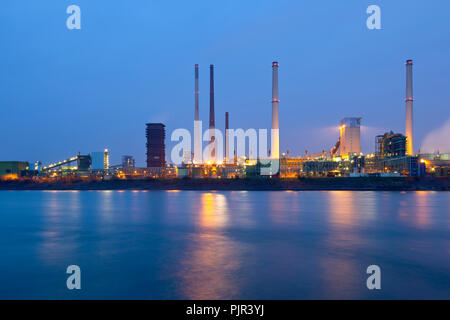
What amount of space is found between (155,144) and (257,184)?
258 ft

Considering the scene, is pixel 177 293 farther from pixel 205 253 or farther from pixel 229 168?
pixel 229 168

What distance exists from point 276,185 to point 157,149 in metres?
80.2

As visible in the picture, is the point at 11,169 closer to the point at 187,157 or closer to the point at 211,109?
the point at 187,157

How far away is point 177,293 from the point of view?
6.67 meters

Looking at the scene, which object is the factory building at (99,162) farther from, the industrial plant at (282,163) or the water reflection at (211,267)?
the water reflection at (211,267)

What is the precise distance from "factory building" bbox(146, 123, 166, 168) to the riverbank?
57.8 metres

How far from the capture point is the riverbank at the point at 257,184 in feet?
183

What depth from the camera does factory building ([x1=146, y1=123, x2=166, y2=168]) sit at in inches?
5004

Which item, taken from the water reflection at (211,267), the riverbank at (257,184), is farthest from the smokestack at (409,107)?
the water reflection at (211,267)

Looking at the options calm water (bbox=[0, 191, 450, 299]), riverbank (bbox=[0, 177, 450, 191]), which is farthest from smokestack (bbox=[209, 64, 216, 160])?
calm water (bbox=[0, 191, 450, 299])

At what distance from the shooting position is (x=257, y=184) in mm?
61031

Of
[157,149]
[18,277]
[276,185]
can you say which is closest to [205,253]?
[18,277]

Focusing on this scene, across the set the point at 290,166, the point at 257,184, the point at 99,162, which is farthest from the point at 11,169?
Answer: the point at 290,166

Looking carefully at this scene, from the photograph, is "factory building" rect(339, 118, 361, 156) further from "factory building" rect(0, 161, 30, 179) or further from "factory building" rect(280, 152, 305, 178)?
"factory building" rect(0, 161, 30, 179)
